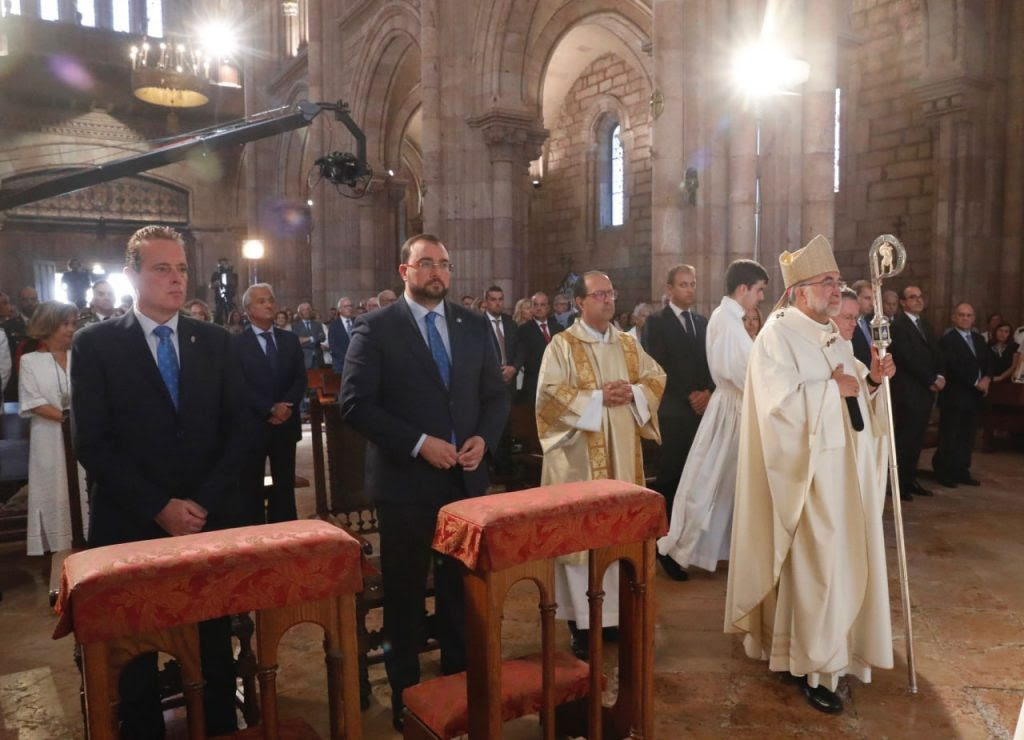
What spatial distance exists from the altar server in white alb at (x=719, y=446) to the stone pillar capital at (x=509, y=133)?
767 cm

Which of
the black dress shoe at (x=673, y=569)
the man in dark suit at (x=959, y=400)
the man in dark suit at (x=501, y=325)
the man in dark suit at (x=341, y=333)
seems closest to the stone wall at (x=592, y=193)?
the man in dark suit at (x=341, y=333)

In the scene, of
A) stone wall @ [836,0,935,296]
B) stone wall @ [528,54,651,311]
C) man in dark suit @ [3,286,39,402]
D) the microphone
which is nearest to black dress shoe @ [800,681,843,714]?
the microphone

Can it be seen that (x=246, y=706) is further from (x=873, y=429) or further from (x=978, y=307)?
(x=978, y=307)

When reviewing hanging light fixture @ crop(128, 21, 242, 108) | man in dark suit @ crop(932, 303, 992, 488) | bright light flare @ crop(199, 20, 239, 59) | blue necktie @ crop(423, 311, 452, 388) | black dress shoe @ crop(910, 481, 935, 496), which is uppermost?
bright light flare @ crop(199, 20, 239, 59)

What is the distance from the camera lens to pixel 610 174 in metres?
18.2

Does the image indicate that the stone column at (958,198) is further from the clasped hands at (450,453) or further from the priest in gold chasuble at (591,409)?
the clasped hands at (450,453)

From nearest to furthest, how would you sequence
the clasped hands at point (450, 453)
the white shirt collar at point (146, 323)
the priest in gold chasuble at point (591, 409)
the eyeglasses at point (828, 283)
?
the white shirt collar at point (146, 323), the clasped hands at point (450, 453), the eyeglasses at point (828, 283), the priest in gold chasuble at point (591, 409)

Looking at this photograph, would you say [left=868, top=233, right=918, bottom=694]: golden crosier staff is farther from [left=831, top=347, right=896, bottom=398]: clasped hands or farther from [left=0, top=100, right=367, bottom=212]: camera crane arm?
[left=0, top=100, right=367, bottom=212]: camera crane arm

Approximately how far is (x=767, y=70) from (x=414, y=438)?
5620 mm

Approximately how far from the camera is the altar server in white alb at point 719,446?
4.43m

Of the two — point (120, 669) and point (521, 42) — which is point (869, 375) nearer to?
point (120, 669)

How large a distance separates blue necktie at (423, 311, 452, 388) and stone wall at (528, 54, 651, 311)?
1406 cm

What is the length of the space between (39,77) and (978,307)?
75.1ft

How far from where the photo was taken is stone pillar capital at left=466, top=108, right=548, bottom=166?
11.5 meters
